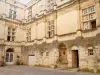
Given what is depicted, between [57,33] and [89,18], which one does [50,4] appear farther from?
[89,18]

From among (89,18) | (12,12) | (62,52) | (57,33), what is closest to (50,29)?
(57,33)

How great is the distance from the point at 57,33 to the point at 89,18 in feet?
12.3

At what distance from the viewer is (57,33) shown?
12828 mm

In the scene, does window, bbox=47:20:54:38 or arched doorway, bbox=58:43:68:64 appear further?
window, bbox=47:20:54:38

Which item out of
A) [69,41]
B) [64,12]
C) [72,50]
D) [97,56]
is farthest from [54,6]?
[97,56]

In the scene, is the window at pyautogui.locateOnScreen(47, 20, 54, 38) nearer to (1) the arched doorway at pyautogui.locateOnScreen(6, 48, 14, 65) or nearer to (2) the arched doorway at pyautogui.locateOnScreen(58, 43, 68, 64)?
(2) the arched doorway at pyautogui.locateOnScreen(58, 43, 68, 64)

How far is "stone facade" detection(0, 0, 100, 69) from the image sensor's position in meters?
9.86

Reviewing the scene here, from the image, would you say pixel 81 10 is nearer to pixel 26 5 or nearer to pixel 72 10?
pixel 72 10

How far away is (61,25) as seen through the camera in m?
12.5

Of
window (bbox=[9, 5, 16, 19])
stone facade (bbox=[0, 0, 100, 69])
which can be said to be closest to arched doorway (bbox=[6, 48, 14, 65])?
stone facade (bbox=[0, 0, 100, 69])

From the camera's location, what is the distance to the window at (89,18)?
33.0 feet

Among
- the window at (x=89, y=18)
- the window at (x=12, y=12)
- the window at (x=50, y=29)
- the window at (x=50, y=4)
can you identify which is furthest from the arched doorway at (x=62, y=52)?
the window at (x=12, y=12)

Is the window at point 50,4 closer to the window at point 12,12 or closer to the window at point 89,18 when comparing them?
the window at point 89,18

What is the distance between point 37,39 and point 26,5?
22.5ft
